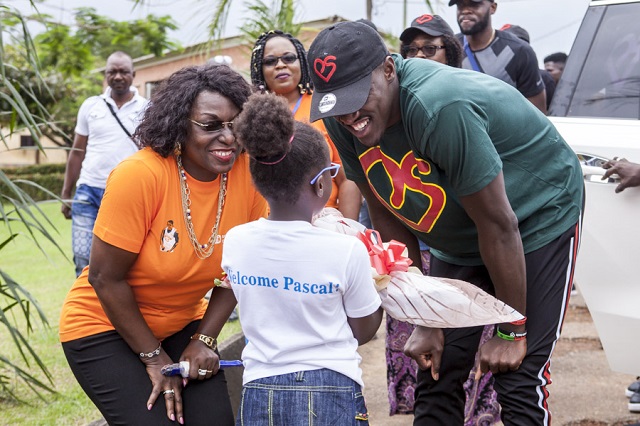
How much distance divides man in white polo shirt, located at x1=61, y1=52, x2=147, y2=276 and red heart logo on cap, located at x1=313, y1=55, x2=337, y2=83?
408 cm

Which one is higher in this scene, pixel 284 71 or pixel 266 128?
pixel 266 128

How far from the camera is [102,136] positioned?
717 cm

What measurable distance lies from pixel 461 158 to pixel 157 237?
1.25 meters

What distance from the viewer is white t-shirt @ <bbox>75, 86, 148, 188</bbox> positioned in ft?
23.0

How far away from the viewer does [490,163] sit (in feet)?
8.86

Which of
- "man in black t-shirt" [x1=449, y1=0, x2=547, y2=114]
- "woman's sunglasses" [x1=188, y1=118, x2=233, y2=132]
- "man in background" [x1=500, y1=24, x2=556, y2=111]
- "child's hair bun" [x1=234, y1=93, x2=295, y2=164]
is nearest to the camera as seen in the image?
"child's hair bun" [x1=234, y1=93, x2=295, y2=164]

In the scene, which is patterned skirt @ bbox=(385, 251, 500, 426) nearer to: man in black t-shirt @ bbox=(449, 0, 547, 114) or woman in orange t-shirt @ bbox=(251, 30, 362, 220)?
woman in orange t-shirt @ bbox=(251, 30, 362, 220)

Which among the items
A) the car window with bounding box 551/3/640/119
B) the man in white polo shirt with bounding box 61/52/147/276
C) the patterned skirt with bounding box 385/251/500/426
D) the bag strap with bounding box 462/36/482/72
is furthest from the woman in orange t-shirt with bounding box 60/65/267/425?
the man in white polo shirt with bounding box 61/52/147/276

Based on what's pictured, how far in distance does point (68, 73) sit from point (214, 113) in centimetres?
2214

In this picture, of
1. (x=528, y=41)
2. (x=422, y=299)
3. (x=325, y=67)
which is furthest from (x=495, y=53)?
(x=422, y=299)

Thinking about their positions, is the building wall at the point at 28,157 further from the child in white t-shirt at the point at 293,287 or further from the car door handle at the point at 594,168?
the child in white t-shirt at the point at 293,287

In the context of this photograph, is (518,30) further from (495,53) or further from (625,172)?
(625,172)

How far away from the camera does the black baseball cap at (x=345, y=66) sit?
278 cm

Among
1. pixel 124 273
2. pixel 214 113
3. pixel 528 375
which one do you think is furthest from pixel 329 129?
pixel 528 375
